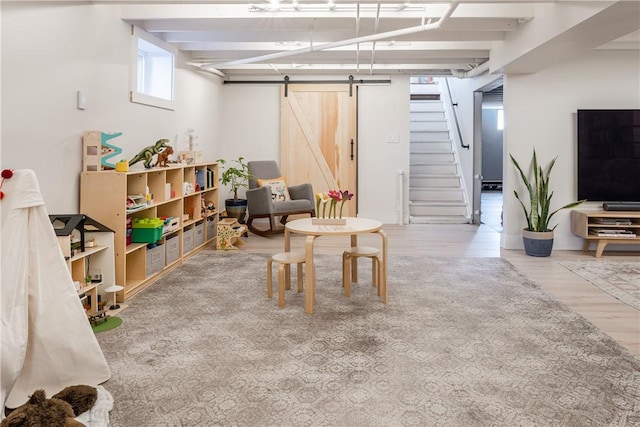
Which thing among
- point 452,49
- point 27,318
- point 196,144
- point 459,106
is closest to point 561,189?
point 452,49

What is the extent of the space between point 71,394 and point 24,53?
1.99 metres

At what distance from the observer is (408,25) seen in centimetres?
432

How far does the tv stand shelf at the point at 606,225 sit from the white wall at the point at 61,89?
467 centimetres

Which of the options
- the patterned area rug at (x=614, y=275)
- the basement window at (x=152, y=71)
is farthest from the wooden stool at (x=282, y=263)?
the patterned area rug at (x=614, y=275)

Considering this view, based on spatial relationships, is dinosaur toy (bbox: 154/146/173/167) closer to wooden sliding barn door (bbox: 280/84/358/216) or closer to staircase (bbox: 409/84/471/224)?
wooden sliding barn door (bbox: 280/84/358/216)

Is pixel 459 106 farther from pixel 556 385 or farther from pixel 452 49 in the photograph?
pixel 556 385

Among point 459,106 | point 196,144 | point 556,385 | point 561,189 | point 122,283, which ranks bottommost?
point 556,385

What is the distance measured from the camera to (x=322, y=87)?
23.9 feet

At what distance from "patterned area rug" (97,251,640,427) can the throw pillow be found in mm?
2881

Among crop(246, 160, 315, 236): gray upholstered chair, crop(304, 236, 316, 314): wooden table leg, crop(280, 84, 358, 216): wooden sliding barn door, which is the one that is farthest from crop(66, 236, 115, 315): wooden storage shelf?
crop(280, 84, 358, 216): wooden sliding barn door

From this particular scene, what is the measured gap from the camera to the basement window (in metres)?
4.33

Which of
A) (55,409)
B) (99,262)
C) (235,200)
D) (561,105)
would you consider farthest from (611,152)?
(55,409)

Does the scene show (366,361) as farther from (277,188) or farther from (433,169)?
(433,169)

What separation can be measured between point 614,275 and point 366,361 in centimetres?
300
